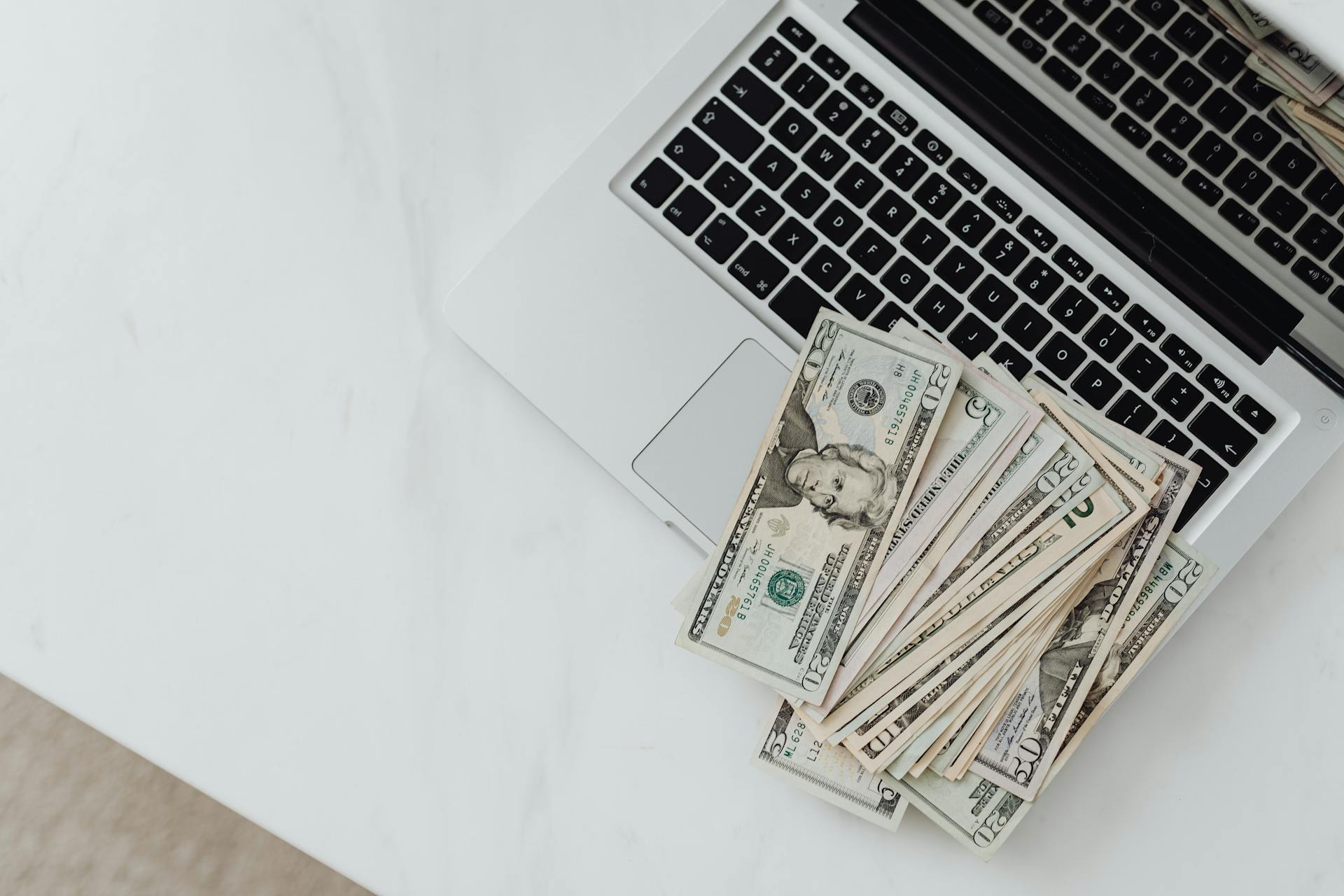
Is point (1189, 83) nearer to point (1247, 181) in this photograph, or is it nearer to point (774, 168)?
point (1247, 181)

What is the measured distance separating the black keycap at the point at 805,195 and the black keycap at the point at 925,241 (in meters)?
0.06

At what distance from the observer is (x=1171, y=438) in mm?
636

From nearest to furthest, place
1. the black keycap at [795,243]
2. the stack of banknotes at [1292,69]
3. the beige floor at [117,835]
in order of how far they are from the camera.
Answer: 1. the stack of banknotes at [1292,69]
2. the black keycap at [795,243]
3. the beige floor at [117,835]

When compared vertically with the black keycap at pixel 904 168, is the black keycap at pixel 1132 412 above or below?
below

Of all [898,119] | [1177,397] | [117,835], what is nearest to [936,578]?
[1177,397]

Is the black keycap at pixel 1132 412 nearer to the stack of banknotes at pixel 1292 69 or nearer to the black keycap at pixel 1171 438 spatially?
the black keycap at pixel 1171 438

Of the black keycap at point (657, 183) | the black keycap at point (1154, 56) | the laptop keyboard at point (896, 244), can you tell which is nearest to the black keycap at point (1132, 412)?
the laptop keyboard at point (896, 244)

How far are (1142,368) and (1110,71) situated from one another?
0.19 metres

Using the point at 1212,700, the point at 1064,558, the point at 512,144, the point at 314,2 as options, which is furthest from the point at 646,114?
the point at 1212,700

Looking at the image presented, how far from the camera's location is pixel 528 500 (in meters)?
0.67

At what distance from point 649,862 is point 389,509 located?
0.92 ft

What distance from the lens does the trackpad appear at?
65 centimetres

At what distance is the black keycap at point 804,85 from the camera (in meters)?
0.67

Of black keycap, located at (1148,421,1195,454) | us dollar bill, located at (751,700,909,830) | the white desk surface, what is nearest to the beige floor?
the white desk surface
